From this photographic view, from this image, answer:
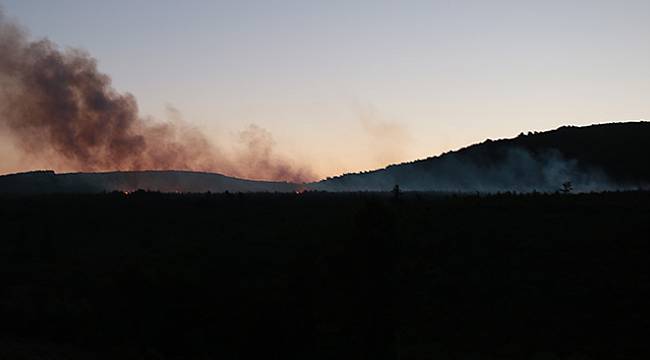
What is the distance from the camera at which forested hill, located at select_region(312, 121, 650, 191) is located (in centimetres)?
12400

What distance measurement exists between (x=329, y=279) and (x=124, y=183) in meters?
74.0

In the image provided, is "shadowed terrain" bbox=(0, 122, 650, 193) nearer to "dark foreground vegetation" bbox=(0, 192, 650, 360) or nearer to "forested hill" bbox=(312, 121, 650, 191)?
"forested hill" bbox=(312, 121, 650, 191)

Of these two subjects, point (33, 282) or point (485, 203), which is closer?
point (33, 282)

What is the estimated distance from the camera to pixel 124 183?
10700cm

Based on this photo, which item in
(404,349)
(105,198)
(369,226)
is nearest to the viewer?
Answer: (369,226)

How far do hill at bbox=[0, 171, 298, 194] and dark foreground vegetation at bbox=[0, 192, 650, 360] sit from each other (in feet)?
87.5

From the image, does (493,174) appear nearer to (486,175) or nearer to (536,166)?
(486,175)

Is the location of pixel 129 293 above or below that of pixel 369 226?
below

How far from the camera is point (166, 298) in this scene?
41.7 metres

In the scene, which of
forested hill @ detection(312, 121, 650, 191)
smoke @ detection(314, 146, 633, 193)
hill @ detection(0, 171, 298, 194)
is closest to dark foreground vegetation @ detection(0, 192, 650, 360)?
hill @ detection(0, 171, 298, 194)

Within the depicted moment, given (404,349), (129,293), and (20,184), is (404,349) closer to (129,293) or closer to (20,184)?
(129,293)

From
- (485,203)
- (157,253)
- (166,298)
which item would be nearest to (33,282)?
A: (157,253)

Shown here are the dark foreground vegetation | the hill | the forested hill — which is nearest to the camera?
the dark foreground vegetation

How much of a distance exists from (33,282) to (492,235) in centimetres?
3152
